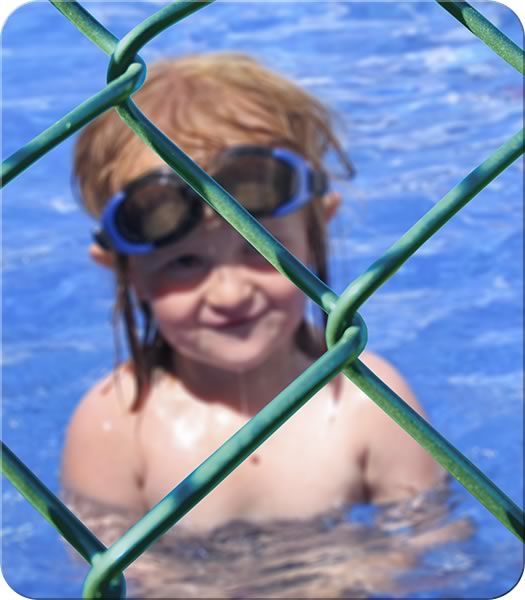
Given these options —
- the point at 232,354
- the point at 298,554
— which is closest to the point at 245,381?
the point at 232,354

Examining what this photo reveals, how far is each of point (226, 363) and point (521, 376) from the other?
4.01 feet

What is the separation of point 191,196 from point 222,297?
0.18 m

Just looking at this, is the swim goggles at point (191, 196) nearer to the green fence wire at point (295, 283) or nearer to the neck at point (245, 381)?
the neck at point (245, 381)

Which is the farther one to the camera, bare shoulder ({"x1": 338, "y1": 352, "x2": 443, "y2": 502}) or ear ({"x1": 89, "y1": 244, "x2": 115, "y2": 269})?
ear ({"x1": 89, "y1": 244, "x2": 115, "y2": 269})

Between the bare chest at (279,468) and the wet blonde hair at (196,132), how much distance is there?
0.13 m

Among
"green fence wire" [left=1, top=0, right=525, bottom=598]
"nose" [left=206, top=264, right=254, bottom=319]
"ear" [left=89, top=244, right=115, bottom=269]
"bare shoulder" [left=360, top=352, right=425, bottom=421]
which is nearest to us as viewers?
"green fence wire" [left=1, top=0, right=525, bottom=598]

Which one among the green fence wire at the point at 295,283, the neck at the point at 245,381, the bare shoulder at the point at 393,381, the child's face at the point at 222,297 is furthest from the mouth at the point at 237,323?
the green fence wire at the point at 295,283

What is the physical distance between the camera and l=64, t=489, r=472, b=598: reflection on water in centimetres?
205

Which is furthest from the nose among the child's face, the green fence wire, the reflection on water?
the green fence wire

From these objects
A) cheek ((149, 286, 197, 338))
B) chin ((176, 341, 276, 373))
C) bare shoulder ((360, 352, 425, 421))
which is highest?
cheek ((149, 286, 197, 338))

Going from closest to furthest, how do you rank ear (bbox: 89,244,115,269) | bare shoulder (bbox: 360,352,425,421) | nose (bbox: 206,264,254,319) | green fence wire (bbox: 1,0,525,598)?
green fence wire (bbox: 1,0,525,598) < nose (bbox: 206,264,254,319) < bare shoulder (bbox: 360,352,425,421) < ear (bbox: 89,244,115,269)

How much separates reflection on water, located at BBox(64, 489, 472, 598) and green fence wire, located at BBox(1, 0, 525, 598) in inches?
56.2

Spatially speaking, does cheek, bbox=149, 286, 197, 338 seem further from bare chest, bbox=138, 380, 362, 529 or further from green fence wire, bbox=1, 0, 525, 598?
green fence wire, bbox=1, 0, 525, 598

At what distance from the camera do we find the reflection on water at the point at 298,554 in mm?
2051
